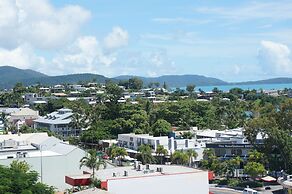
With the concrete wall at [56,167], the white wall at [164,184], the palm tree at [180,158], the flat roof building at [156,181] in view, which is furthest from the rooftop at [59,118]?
the white wall at [164,184]

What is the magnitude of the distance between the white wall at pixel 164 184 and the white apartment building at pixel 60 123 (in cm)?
5711

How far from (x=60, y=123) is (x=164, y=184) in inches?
2400

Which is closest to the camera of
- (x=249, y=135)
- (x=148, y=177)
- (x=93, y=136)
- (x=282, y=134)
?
(x=148, y=177)

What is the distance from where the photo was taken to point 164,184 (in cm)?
4062

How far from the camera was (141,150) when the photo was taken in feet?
213

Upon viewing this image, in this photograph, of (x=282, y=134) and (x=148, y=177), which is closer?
(x=148, y=177)

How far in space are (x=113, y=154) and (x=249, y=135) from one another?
1645 centimetres

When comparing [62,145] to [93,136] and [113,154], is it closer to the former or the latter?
[113,154]

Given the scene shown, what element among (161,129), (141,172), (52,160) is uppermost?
(161,129)

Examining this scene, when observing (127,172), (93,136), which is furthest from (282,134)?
(93,136)

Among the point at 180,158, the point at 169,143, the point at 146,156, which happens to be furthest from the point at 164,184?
the point at 169,143

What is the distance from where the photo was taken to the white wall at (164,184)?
39375 millimetres

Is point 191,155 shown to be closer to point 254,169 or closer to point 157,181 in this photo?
point 254,169

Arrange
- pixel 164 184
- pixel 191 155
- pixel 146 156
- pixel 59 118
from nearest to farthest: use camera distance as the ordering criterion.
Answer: pixel 164 184, pixel 191 155, pixel 146 156, pixel 59 118
